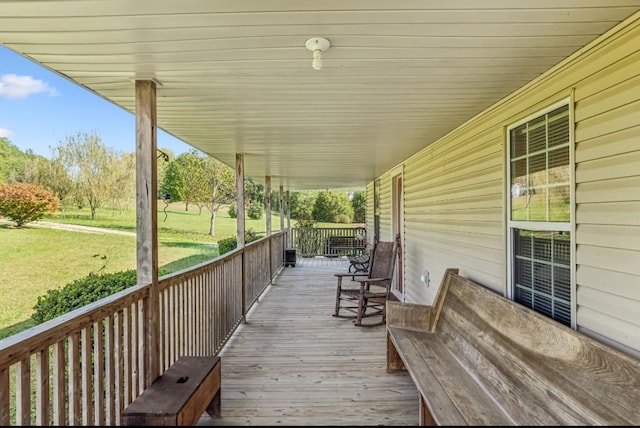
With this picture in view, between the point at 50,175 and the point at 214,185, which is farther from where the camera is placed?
the point at 214,185

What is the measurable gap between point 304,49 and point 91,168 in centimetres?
1004

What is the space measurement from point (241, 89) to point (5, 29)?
1244 mm

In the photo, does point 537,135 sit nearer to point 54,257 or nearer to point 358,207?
point 54,257

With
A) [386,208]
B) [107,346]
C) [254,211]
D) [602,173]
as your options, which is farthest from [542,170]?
[254,211]

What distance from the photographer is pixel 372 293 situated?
506 centimetres

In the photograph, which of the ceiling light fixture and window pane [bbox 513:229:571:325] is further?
window pane [bbox 513:229:571:325]

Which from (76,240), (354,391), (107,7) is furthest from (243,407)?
(76,240)

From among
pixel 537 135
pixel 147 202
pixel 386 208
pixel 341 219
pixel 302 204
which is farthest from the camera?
pixel 302 204

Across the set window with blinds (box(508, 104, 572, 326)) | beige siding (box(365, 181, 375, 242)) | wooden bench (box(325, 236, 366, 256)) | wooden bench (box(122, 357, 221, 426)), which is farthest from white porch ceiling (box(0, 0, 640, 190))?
wooden bench (box(325, 236, 366, 256))

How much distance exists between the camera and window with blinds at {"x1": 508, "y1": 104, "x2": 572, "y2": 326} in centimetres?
217

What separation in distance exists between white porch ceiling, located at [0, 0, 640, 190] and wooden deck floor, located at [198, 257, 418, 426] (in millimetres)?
2303

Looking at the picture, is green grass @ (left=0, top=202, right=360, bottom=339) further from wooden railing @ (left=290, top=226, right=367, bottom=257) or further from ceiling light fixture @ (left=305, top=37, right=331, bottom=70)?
ceiling light fixture @ (left=305, top=37, right=331, bottom=70)

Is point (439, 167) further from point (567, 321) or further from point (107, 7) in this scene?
point (107, 7)

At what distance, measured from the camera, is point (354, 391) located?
9.21 feet
